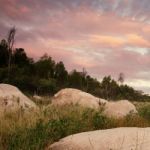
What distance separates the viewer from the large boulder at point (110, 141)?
7034 millimetres

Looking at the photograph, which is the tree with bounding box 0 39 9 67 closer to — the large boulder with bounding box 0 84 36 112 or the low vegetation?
the large boulder with bounding box 0 84 36 112

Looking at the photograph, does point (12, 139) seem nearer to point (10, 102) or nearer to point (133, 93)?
point (10, 102)

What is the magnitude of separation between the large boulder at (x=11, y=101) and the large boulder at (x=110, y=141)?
18.8 ft

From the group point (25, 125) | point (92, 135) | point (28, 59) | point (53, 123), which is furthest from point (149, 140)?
point (28, 59)

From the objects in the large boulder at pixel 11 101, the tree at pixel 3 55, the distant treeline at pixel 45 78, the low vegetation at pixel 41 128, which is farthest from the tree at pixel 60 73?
the low vegetation at pixel 41 128

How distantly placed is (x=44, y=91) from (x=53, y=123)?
46393mm

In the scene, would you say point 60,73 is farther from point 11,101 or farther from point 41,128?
point 41,128

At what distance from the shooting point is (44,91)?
56.0 m

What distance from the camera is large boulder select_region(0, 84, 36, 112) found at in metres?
13.8

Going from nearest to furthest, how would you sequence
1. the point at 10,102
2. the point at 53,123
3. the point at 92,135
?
the point at 92,135, the point at 53,123, the point at 10,102

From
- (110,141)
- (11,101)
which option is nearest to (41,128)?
(110,141)

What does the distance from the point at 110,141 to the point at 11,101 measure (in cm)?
840

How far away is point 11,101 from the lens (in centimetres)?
1514

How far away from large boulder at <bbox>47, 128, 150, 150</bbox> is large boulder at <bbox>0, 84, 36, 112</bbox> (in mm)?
5736
